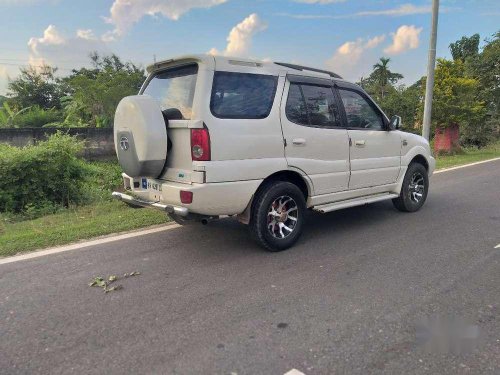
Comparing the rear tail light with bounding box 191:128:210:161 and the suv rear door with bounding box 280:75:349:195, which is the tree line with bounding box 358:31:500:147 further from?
the rear tail light with bounding box 191:128:210:161

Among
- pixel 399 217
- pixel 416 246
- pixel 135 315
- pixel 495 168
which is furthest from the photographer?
pixel 495 168

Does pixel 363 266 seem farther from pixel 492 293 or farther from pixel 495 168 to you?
pixel 495 168

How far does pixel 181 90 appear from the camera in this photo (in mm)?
4336

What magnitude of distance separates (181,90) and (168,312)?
2.35 meters

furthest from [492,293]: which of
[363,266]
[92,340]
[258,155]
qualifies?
[92,340]

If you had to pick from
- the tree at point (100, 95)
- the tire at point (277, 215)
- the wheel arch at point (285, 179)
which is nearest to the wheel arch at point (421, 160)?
the wheel arch at point (285, 179)

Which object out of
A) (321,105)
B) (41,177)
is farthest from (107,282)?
(41,177)

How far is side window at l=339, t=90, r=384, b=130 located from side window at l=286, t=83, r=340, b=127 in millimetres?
257

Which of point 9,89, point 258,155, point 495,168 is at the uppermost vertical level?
point 9,89

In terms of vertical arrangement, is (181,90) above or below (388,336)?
above

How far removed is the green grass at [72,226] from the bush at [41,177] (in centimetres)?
73

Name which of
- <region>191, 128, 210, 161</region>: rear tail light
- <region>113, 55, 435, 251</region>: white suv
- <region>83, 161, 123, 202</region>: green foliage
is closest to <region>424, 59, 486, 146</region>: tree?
<region>113, 55, 435, 251</region>: white suv

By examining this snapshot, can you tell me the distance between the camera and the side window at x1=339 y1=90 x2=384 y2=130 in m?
5.35

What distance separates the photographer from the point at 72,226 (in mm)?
5551
